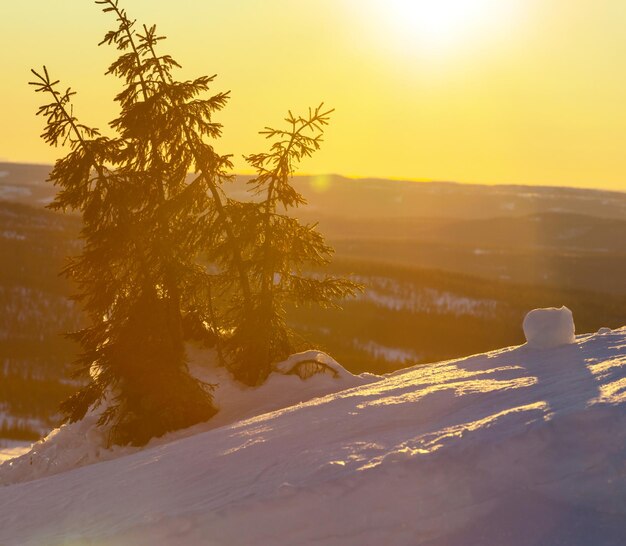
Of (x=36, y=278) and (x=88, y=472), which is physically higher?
(x=36, y=278)

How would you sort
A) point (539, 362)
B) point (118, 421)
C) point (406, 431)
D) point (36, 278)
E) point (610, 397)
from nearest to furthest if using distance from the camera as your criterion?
point (610, 397) → point (406, 431) → point (539, 362) → point (118, 421) → point (36, 278)

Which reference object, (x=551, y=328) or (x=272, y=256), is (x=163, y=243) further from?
(x=551, y=328)

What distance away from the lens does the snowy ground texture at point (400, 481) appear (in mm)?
5758

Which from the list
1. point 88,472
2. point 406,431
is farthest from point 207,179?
point 406,431

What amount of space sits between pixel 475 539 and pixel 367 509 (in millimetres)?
829

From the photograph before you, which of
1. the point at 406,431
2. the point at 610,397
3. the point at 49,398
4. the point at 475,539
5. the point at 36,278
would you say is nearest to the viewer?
the point at 475,539

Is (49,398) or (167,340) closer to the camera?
(167,340)

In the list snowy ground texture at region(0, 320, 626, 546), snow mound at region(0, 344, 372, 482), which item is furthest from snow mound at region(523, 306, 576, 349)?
snow mound at region(0, 344, 372, 482)

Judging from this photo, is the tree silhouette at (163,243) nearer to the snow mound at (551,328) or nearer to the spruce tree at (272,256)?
the spruce tree at (272,256)

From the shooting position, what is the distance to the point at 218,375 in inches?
672

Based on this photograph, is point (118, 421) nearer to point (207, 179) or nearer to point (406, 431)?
point (207, 179)

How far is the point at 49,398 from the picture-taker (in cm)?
10388

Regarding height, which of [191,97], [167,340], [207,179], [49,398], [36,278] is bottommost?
[49,398]

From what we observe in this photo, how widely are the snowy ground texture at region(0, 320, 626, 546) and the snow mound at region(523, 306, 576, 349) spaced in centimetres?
175
